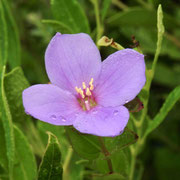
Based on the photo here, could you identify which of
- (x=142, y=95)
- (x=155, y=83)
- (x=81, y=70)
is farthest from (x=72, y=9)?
(x=155, y=83)

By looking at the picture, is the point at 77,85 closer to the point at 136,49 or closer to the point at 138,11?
the point at 136,49

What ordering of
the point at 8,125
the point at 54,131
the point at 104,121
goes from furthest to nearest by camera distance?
1. the point at 54,131
2. the point at 8,125
3. the point at 104,121

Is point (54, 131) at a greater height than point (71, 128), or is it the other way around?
point (71, 128)

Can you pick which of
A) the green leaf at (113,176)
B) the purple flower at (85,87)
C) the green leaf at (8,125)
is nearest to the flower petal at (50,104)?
the purple flower at (85,87)

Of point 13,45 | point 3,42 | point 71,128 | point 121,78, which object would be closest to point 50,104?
point 71,128

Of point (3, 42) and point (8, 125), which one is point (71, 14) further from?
point (8, 125)

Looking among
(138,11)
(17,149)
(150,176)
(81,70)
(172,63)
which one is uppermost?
(81,70)
